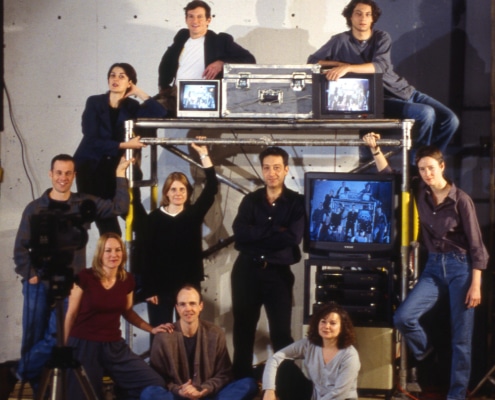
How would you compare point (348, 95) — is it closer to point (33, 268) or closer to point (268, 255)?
point (268, 255)

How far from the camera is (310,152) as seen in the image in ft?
18.1

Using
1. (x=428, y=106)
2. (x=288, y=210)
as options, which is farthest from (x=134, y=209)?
(x=428, y=106)

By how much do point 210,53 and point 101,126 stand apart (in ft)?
2.96

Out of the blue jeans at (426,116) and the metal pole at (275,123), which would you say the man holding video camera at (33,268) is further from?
the blue jeans at (426,116)

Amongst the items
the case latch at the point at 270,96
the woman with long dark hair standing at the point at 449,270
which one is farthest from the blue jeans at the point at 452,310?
the case latch at the point at 270,96

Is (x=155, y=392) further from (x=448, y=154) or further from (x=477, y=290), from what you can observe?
(x=448, y=154)

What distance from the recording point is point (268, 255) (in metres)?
4.62

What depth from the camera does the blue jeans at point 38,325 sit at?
4.71 meters

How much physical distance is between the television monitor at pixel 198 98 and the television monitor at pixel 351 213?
2.54ft

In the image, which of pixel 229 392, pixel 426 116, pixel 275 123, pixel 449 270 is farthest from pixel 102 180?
pixel 449 270

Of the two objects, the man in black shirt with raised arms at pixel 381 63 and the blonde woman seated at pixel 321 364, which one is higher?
the man in black shirt with raised arms at pixel 381 63

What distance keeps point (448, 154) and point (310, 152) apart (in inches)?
38.6

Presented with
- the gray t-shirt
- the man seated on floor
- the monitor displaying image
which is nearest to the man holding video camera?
the man seated on floor

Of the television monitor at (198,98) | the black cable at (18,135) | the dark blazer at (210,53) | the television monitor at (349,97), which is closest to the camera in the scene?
the television monitor at (349,97)
